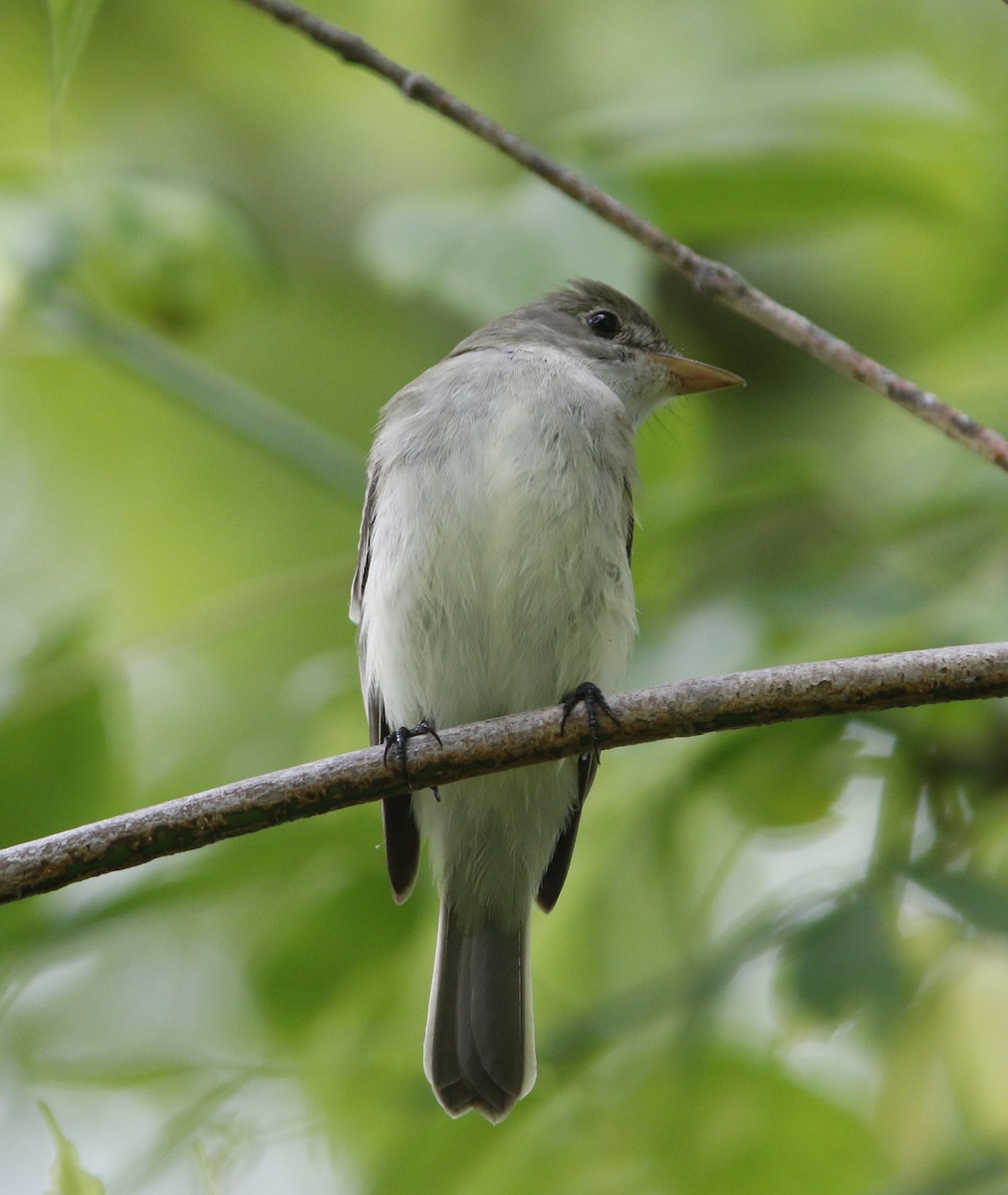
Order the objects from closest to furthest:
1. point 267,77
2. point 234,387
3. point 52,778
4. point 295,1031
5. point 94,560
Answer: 1. point 52,778
2. point 295,1031
3. point 234,387
4. point 94,560
5. point 267,77

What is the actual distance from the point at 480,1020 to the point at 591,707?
141 cm

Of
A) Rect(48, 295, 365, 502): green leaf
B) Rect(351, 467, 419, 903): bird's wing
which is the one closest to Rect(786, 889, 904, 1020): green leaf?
Rect(351, 467, 419, 903): bird's wing

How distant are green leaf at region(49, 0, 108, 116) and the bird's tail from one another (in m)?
2.62

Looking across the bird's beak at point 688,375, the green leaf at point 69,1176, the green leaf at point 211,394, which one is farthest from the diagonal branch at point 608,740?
the bird's beak at point 688,375

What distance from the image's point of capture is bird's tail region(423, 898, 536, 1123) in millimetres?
3975

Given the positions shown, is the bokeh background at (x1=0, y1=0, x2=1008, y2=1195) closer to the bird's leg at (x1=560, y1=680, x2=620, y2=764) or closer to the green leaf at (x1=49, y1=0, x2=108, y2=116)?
the bird's leg at (x1=560, y1=680, x2=620, y2=764)

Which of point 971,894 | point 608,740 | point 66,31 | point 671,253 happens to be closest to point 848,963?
point 971,894

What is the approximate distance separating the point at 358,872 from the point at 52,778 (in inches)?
33.1

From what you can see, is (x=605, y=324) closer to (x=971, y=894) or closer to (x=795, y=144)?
(x=795, y=144)

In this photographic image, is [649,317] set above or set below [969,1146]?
above

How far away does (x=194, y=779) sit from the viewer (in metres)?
4.30

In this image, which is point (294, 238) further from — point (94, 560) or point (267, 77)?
point (94, 560)

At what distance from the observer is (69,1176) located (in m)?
1.95

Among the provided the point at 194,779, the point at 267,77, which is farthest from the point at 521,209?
the point at 267,77
